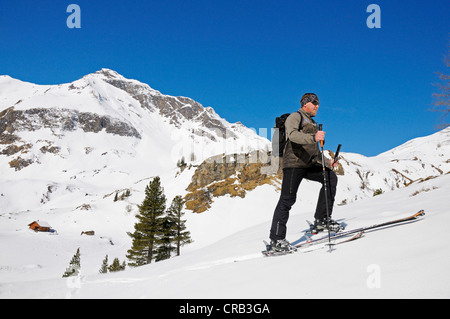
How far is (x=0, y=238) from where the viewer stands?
3725 cm

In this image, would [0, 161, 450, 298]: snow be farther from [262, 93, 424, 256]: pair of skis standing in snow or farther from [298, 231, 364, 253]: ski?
[262, 93, 424, 256]: pair of skis standing in snow

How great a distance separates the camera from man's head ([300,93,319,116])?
5168 mm

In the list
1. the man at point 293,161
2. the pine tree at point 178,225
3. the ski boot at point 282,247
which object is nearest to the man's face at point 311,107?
the man at point 293,161

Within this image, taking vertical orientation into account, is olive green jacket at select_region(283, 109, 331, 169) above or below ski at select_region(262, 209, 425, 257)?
above

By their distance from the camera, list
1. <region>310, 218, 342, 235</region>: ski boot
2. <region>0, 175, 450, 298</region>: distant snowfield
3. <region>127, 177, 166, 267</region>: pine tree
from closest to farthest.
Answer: <region>0, 175, 450, 298</region>: distant snowfield, <region>310, 218, 342, 235</region>: ski boot, <region>127, 177, 166, 267</region>: pine tree

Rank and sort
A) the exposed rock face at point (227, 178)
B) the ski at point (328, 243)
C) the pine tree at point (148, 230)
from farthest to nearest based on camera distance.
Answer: the exposed rock face at point (227, 178), the pine tree at point (148, 230), the ski at point (328, 243)

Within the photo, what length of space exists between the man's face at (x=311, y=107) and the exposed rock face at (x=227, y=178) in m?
36.9

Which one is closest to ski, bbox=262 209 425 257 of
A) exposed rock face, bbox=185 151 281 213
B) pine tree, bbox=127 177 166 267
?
pine tree, bbox=127 177 166 267

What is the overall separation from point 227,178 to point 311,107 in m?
41.2

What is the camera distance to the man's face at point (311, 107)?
16.9ft

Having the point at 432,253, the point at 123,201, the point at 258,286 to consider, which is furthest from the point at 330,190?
the point at 123,201

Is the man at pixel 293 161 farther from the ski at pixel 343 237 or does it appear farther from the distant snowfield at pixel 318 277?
the distant snowfield at pixel 318 277

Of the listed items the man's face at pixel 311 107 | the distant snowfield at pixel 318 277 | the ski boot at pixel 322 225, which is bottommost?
the distant snowfield at pixel 318 277

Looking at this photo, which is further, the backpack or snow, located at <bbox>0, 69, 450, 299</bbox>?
the backpack
